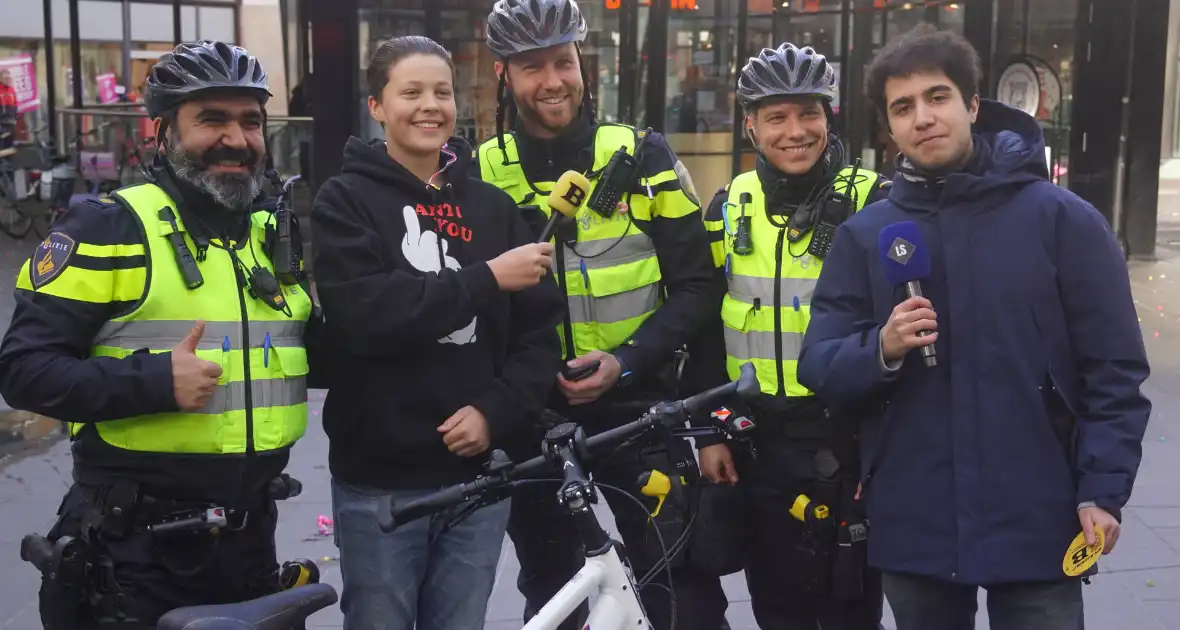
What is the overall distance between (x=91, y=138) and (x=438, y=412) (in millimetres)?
12685

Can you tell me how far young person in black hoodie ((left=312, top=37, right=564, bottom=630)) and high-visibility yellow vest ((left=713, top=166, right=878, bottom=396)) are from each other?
0.67m

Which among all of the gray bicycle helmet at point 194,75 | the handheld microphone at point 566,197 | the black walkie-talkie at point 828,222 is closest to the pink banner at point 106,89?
the gray bicycle helmet at point 194,75

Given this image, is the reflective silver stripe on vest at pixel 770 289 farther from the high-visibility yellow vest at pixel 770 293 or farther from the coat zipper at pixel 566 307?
the coat zipper at pixel 566 307

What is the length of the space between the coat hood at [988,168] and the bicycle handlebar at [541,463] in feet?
2.18

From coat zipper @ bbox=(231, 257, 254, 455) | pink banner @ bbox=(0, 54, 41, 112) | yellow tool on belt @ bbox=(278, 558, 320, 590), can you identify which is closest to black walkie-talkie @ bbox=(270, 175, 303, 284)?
coat zipper @ bbox=(231, 257, 254, 455)

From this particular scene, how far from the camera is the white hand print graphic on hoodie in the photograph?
10.3 feet

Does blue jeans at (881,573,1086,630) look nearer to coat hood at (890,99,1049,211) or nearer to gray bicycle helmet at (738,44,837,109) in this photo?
coat hood at (890,99,1049,211)

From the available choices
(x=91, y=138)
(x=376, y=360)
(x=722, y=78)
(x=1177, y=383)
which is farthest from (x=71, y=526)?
(x=91, y=138)

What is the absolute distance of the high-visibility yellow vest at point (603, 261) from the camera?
3699mm

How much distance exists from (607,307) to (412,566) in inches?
39.3

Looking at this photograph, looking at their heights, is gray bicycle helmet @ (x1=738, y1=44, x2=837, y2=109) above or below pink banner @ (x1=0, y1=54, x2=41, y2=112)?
below

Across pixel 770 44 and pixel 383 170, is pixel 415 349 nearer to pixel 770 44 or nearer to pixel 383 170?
pixel 383 170

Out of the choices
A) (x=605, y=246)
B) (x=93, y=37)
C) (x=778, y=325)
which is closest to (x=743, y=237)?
(x=778, y=325)

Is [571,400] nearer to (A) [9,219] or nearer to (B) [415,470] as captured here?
(B) [415,470]
